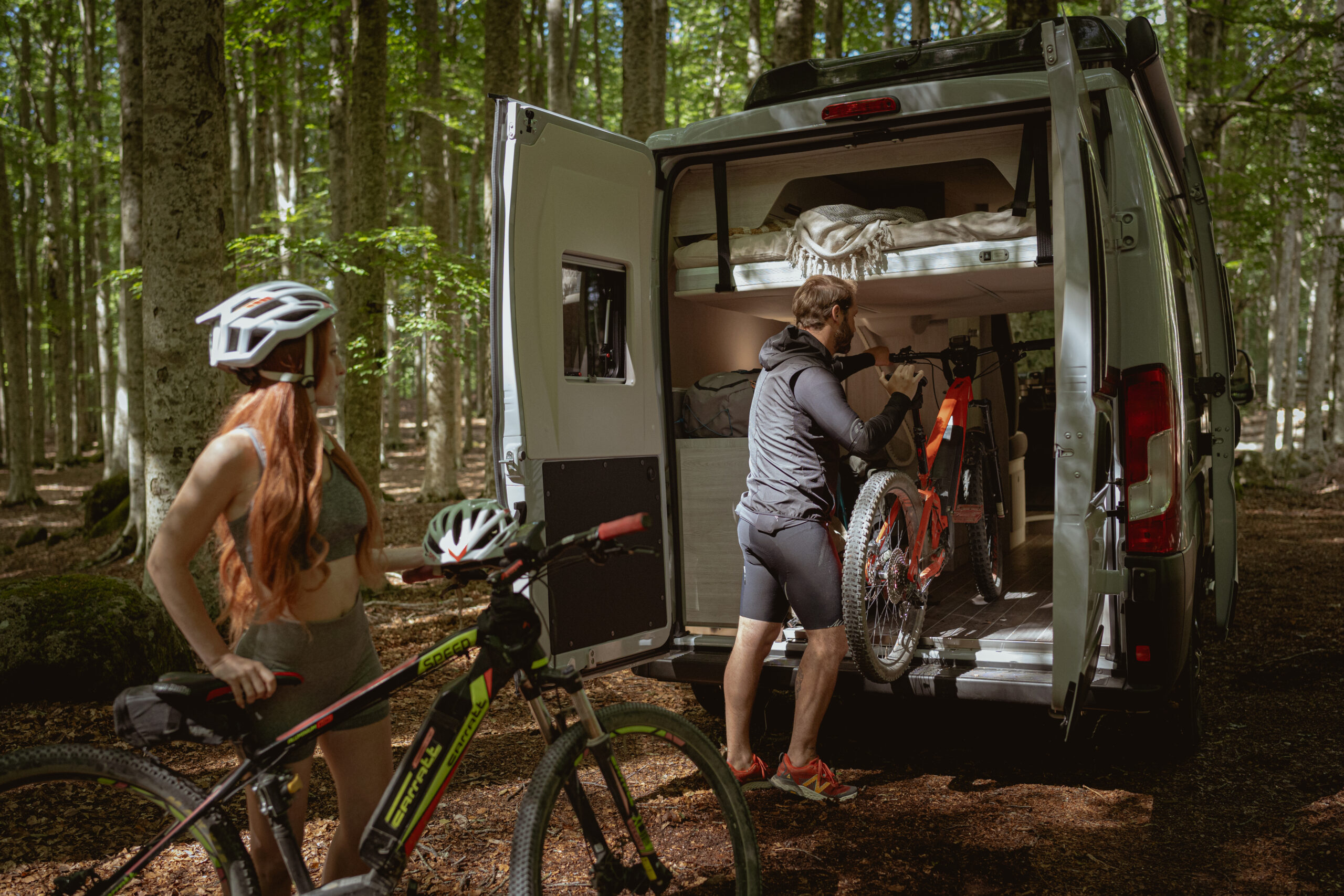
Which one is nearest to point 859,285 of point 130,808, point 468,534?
point 468,534

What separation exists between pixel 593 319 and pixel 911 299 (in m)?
2.36

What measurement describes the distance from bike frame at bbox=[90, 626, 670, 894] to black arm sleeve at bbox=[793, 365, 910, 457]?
5.58 ft

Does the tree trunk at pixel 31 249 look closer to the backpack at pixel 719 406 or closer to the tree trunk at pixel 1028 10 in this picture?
the tree trunk at pixel 1028 10

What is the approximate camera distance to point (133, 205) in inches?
380

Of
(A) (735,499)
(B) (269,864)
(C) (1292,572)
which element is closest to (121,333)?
(A) (735,499)

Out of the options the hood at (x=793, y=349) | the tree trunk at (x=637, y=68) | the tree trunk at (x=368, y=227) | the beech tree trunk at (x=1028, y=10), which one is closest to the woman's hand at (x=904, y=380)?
the hood at (x=793, y=349)

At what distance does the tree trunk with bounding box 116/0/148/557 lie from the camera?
29.2 ft

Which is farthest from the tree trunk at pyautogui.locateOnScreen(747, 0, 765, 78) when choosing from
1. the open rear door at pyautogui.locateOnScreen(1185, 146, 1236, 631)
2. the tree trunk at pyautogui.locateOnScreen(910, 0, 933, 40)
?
the open rear door at pyautogui.locateOnScreen(1185, 146, 1236, 631)

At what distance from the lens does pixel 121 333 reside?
12859mm

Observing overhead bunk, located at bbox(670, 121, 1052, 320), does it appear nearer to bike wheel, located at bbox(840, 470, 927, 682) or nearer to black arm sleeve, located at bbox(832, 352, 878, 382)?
black arm sleeve, located at bbox(832, 352, 878, 382)

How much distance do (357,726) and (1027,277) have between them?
3847mm

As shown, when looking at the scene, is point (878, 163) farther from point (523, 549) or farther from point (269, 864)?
point (269, 864)

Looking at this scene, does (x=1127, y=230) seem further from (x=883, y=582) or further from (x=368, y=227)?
(x=368, y=227)

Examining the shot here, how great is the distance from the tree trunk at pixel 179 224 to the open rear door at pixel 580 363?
2.78 m
